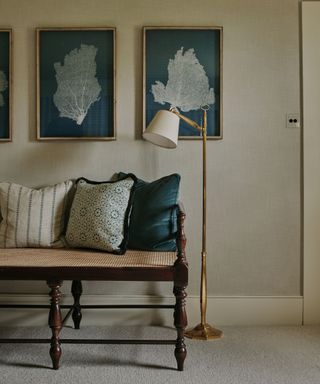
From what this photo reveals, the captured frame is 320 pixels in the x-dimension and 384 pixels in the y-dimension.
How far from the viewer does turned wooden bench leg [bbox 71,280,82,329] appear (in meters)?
2.94

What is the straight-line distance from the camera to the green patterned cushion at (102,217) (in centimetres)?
266

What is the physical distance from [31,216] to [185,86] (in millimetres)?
1234

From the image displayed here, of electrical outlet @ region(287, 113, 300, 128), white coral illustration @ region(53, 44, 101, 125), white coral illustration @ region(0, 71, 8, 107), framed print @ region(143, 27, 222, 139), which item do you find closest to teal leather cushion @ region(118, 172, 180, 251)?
framed print @ region(143, 27, 222, 139)

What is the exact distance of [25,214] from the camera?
2.82m

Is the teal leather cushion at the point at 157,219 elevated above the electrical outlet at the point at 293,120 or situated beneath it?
situated beneath

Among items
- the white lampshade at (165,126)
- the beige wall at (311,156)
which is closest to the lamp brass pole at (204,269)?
the white lampshade at (165,126)

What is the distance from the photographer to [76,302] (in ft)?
9.64

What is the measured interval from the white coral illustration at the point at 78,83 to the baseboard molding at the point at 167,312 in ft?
3.87

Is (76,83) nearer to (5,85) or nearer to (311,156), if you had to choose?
(5,85)

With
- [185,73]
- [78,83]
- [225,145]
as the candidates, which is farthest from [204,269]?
[78,83]

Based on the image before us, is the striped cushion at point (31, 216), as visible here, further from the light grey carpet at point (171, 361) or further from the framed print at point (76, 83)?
the light grey carpet at point (171, 361)

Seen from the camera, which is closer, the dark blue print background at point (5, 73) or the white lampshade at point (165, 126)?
the white lampshade at point (165, 126)

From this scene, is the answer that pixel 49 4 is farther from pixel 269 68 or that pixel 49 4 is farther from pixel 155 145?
pixel 269 68

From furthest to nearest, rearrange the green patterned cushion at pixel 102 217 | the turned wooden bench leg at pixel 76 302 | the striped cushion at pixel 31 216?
1. the turned wooden bench leg at pixel 76 302
2. the striped cushion at pixel 31 216
3. the green patterned cushion at pixel 102 217
